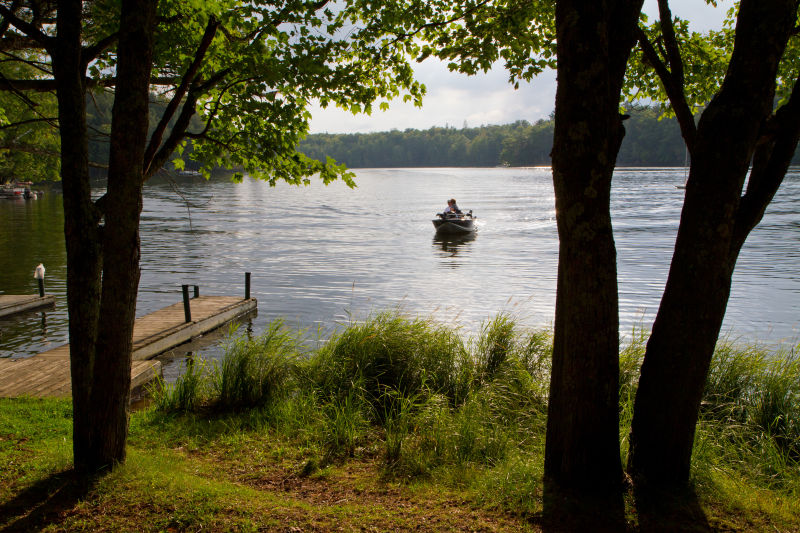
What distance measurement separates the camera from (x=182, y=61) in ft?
21.3

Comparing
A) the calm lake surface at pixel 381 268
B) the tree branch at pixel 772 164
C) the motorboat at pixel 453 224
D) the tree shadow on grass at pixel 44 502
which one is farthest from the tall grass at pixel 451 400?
the motorboat at pixel 453 224

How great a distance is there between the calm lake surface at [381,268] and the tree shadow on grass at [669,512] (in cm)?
478

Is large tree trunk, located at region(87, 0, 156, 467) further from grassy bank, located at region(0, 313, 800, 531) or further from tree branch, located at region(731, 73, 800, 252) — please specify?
tree branch, located at region(731, 73, 800, 252)

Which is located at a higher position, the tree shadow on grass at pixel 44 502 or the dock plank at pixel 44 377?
the tree shadow on grass at pixel 44 502

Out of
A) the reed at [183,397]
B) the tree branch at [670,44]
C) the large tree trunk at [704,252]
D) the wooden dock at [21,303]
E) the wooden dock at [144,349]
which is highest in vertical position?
the tree branch at [670,44]

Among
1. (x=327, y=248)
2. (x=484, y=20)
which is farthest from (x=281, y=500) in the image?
(x=327, y=248)

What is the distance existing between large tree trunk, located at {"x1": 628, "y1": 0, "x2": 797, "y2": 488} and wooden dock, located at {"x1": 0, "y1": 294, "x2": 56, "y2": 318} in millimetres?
16957

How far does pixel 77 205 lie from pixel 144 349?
862cm

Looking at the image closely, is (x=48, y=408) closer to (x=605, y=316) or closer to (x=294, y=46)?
(x=294, y=46)

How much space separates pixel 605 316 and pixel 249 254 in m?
27.4

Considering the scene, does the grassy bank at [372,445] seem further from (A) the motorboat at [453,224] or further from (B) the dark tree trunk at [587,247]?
(A) the motorboat at [453,224]

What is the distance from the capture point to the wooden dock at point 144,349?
340 inches

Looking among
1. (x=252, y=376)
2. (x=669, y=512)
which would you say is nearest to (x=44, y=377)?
(x=252, y=376)

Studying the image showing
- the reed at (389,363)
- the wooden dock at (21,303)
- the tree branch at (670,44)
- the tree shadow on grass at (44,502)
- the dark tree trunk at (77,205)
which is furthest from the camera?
the wooden dock at (21,303)
